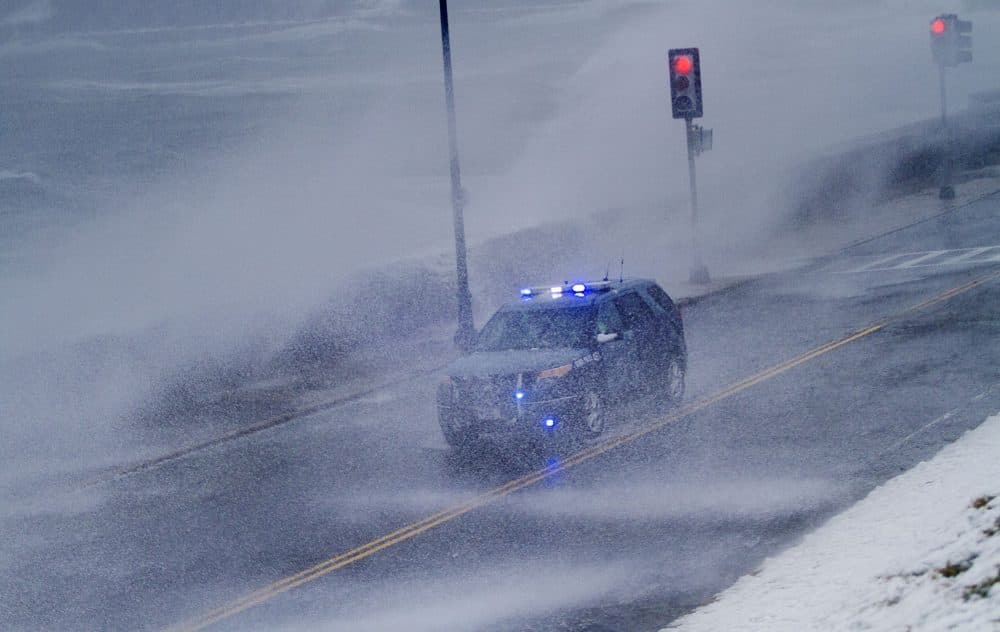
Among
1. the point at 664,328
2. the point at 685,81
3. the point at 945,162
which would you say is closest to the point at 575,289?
the point at 664,328

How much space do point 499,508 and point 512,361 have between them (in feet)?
9.28

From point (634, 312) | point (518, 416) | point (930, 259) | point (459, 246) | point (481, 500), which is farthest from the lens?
point (930, 259)

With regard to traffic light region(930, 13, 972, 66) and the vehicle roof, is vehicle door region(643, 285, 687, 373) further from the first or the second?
traffic light region(930, 13, 972, 66)

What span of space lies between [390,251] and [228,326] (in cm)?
3240

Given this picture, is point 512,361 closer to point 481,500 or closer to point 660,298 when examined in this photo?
point 481,500

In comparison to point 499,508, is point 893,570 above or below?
above

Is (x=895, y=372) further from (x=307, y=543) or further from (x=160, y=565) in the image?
(x=160, y=565)

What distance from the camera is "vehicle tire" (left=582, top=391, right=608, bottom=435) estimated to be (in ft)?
47.0

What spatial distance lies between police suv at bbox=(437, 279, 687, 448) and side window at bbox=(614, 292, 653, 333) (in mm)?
18

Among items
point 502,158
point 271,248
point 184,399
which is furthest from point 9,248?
point 184,399

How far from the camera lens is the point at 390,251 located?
57906mm

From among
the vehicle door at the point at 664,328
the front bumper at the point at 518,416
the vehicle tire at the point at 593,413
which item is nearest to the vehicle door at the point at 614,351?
the vehicle tire at the point at 593,413

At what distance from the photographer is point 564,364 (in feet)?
46.4

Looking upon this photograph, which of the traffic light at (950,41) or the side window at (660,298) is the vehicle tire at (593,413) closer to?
the side window at (660,298)
